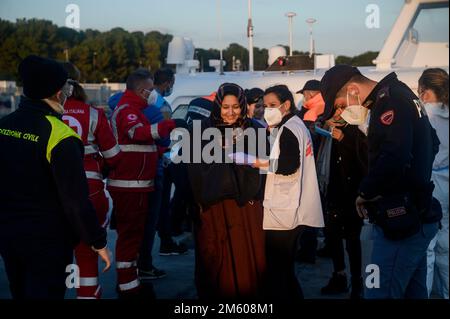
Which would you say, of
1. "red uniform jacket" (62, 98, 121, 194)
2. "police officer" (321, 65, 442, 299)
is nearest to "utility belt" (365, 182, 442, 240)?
"police officer" (321, 65, 442, 299)

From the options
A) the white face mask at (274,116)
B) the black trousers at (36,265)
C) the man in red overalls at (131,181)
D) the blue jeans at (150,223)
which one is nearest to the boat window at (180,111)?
the blue jeans at (150,223)

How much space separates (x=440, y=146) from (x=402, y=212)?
3.82ft

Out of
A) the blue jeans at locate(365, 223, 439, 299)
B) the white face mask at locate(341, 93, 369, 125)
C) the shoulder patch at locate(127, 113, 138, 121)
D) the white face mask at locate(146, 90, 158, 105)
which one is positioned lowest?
the blue jeans at locate(365, 223, 439, 299)

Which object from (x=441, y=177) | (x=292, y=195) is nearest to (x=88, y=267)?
(x=292, y=195)

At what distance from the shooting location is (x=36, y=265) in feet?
9.77

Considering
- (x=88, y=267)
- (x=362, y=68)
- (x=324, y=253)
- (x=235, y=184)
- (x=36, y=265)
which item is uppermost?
(x=362, y=68)

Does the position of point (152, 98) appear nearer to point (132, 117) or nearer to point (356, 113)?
point (132, 117)

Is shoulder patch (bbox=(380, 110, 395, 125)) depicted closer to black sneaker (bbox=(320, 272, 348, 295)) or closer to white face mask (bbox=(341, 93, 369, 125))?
white face mask (bbox=(341, 93, 369, 125))

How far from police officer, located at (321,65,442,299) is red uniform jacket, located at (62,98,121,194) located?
165cm

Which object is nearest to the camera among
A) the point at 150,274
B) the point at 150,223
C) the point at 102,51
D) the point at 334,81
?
the point at 334,81

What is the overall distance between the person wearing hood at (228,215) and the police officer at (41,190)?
0.92 m

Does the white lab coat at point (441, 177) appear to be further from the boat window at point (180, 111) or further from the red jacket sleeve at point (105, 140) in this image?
the boat window at point (180, 111)

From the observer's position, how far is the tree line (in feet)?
33.7
